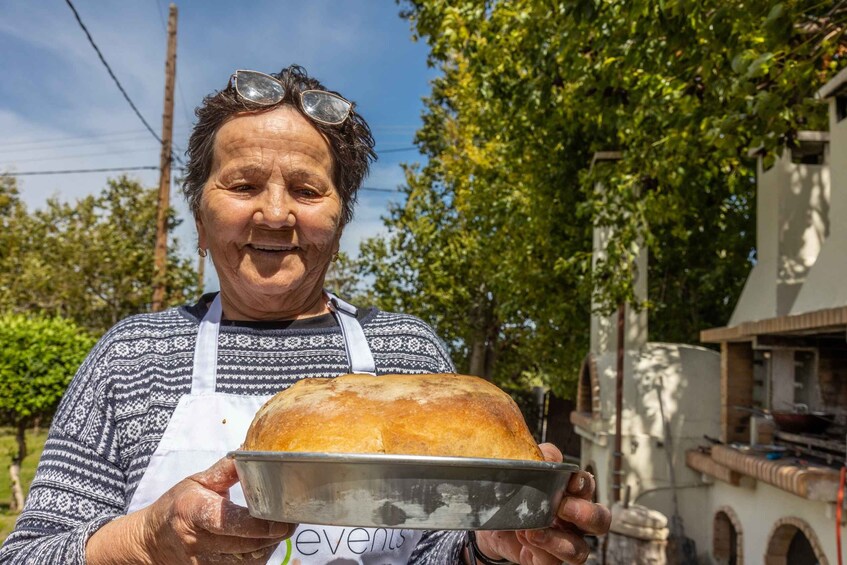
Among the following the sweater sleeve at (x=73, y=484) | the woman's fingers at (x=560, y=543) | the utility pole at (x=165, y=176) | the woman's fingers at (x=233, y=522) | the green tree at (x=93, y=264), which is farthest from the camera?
the green tree at (x=93, y=264)

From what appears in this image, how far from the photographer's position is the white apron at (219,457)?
1.80m

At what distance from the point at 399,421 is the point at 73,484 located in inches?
35.2

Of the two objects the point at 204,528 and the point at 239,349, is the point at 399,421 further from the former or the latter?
the point at 239,349

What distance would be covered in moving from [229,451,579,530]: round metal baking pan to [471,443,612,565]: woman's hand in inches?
8.2

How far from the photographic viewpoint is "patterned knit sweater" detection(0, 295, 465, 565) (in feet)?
5.59

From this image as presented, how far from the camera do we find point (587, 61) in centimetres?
755

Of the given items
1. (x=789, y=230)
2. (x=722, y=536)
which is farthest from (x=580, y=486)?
(x=722, y=536)

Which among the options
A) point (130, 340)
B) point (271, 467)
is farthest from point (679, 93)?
point (271, 467)

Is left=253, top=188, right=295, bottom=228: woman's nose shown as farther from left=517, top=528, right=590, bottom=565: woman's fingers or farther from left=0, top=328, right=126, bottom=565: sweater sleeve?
left=517, top=528, right=590, bottom=565: woman's fingers

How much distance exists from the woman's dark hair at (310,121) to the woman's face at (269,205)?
0.03 meters

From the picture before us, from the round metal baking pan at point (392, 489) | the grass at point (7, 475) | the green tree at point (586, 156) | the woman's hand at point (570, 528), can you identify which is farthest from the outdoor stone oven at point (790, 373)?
the grass at point (7, 475)

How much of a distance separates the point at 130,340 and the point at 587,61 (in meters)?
6.51

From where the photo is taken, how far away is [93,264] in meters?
17.8

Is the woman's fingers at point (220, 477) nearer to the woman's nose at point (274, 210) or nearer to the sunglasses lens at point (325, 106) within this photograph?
the woman's nose at point (274, 210)
